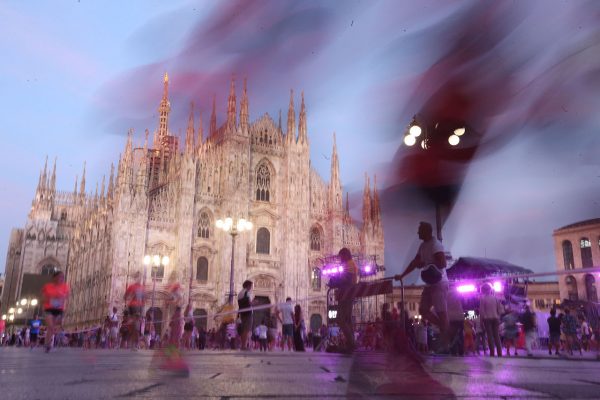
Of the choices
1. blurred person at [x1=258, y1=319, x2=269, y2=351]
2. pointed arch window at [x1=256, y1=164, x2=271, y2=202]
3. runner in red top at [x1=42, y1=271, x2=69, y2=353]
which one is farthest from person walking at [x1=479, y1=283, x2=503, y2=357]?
pointed arch window at [x1=256, y1=164, x2=271, y2=202]

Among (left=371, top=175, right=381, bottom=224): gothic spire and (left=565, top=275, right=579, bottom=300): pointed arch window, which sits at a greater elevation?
(left=371, top=175, right=381, bottom=224): gothic spire

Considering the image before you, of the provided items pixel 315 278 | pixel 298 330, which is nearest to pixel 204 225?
pixel 315 278

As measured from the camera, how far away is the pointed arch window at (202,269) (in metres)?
34.1

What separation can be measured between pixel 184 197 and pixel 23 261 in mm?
29300

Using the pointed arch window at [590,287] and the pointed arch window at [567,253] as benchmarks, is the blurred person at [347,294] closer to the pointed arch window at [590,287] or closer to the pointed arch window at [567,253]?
the pointed arch window at [590,287]

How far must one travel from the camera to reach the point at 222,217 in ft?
115

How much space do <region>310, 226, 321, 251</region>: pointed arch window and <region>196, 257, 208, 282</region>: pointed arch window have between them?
8.10 m

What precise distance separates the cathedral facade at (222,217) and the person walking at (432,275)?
26005 millimetres

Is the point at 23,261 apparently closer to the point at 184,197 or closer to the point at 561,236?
the point at 184,197

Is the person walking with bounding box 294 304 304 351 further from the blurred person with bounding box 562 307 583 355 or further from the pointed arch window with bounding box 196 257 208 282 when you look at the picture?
the pointed arch window with bounding box 196 257 208 282

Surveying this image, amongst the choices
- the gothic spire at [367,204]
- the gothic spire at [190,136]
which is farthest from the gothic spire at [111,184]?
the gothic spire at [367,204]

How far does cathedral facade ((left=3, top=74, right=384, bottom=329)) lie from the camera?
3275cm

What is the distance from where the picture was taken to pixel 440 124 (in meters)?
9.92

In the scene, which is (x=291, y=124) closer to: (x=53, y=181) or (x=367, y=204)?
(x=367, y=204)
